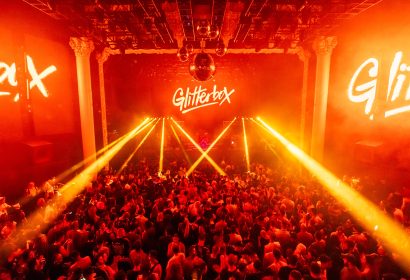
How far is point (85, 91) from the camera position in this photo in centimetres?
1068

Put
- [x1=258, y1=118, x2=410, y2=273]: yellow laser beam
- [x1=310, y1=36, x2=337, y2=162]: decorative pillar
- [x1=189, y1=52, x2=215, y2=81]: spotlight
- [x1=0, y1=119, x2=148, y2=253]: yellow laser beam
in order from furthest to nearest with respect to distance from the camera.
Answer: [x1=310, y1=36, x2=337, y2=162]: decorative pillar < [x1=189, y1=52, x2=215, y2=81]: spotlight < [x1=0, y1=119, x2=148, y2=253]: yellow laser beam < [x1=258, y1=118, x2=410, y2=273]: yellow laser beam

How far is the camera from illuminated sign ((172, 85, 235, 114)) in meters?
17.3

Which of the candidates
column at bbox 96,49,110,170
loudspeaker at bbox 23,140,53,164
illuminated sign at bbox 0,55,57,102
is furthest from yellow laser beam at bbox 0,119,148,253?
illuminated sign at bbox 0,55,57,102

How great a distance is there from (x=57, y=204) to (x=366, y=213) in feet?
26.2

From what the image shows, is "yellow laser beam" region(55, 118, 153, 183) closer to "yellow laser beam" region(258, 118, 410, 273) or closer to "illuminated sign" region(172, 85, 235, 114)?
"illuminated sign" region(172, 85, 235, 114)

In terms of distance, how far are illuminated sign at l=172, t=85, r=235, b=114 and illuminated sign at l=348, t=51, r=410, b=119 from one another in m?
8.77

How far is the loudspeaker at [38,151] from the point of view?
8.27 meters

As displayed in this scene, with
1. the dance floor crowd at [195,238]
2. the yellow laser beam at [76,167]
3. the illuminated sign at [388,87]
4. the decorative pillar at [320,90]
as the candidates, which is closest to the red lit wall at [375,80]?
the illuminated sign at [388,87]

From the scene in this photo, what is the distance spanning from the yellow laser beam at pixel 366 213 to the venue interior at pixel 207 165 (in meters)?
0.04

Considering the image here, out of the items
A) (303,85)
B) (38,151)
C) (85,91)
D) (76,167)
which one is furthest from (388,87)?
(76,167)

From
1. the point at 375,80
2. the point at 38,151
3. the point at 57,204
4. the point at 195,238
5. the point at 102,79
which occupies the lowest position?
the point at 195,238

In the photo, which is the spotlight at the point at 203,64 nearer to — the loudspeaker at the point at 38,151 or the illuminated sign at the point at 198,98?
the loudspeaker at the point at 38,151

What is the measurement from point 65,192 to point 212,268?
6.28 m

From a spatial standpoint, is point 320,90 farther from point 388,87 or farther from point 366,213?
point 366,213
